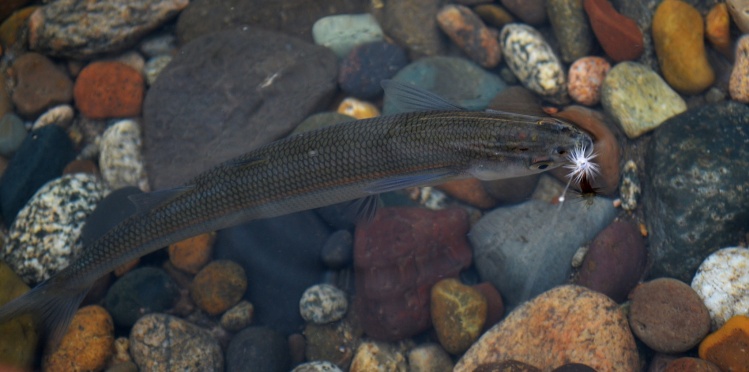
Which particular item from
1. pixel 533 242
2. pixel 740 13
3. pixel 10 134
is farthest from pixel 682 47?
pixel 10 134

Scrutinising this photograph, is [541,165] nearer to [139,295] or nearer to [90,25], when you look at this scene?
[139,295]

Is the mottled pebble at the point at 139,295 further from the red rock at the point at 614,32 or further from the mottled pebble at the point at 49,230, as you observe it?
the red rock at the point at 614,32

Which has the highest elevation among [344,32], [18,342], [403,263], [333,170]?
[333,170]

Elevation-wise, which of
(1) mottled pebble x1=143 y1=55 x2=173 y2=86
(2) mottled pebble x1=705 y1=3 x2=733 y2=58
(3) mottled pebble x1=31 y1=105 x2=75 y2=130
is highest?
(2) mottled pebble x1=705 y1=3 x2=733 y2=58

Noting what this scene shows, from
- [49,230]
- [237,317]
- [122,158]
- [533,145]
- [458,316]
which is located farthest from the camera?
[122,158]

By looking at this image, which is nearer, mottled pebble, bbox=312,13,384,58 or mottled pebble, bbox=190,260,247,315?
mottled pebble, bbox=190,260,247,315

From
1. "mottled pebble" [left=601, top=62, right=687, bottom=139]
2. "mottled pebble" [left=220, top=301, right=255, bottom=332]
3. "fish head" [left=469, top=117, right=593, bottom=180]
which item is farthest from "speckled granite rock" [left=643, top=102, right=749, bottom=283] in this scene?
"mottled pebble" [left=220, top=301, right=255, bottom=332]

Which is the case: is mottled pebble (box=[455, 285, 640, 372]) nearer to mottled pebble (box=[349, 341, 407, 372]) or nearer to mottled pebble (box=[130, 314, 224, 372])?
mottled pebble (box=[349, 341, 407, 372])
